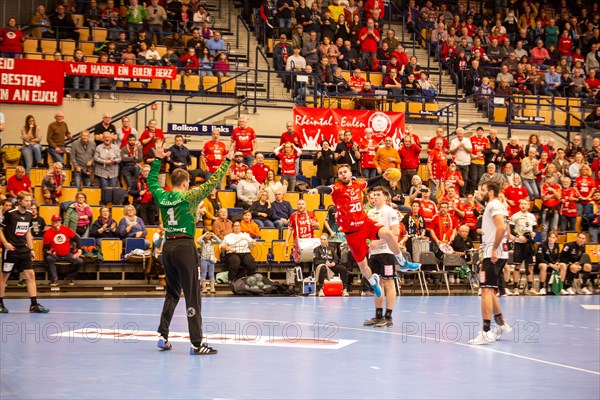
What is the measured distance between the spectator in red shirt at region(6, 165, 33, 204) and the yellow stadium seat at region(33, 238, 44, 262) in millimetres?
1202

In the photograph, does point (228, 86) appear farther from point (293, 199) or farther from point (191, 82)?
point (293, 199)

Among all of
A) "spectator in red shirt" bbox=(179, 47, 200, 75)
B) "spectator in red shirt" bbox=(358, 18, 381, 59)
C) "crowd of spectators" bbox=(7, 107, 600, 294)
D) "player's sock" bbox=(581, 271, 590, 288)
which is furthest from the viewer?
"spectator in red shirt" bbox=(358, 18, 381, 59)

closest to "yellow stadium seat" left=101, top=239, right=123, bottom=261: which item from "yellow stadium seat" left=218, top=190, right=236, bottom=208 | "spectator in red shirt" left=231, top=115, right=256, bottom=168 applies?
"yellow stadium seat" left=218, top=190, right=236, bottom=208

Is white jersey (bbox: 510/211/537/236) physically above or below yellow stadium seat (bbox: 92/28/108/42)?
below

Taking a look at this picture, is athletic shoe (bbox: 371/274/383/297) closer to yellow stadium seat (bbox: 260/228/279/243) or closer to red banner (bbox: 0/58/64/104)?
yellow stadium seat (bbox: 260/228/279/243)

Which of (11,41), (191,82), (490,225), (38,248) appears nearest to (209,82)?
(191,82)

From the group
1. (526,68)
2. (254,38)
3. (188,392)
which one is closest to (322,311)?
(188,392)

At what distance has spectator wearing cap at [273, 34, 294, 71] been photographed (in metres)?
26.5

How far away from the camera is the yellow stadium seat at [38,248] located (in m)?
19.3

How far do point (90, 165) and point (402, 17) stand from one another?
48.9 ft

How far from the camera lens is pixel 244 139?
22688 mm

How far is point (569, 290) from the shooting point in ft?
72.3

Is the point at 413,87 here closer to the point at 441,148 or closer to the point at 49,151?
the point at 441,148

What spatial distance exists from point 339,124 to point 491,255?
13040mm
